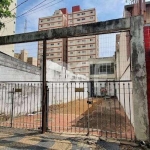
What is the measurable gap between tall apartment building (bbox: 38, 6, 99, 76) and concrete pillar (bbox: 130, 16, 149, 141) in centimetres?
4576

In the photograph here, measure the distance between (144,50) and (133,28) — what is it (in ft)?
1.98

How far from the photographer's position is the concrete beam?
451cm

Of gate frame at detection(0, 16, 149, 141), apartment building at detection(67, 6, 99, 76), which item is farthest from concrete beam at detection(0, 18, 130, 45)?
apartment building at detection(67, 6, 99, 76)

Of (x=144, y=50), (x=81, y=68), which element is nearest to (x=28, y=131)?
(x=144, y=50)

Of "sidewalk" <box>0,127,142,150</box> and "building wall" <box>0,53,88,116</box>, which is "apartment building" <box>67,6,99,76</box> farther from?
"sidewalk" <box>0,127,142,150</box>

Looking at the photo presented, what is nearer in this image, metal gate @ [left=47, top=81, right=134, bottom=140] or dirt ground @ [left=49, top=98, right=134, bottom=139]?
metal gate @ [left=47, top=81, right=134, bottom=140]

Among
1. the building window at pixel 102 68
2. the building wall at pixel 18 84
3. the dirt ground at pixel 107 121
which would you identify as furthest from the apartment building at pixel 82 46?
the dirt ground at pixel 107 121

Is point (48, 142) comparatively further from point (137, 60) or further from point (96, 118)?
point (96, 118)

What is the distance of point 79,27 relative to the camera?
192 inches

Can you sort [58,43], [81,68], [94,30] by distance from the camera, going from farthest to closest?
[58,43], [81,68], [94,30]

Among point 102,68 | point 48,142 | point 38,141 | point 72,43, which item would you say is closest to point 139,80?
point 48,142

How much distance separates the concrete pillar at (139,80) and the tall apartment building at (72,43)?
150 ft

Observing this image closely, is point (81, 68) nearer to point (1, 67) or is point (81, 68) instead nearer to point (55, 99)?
point (55, 99)

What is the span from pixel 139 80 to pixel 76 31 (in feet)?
6.91
